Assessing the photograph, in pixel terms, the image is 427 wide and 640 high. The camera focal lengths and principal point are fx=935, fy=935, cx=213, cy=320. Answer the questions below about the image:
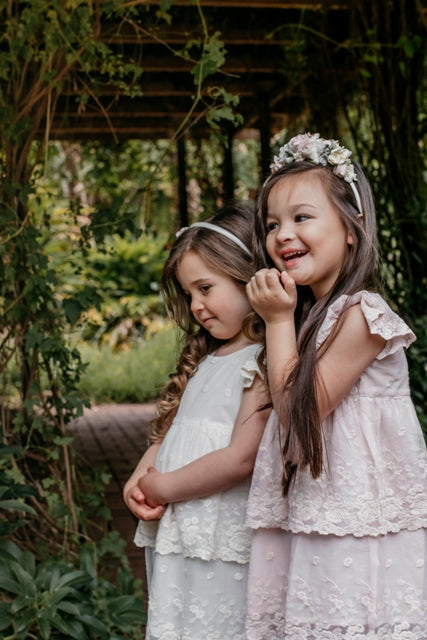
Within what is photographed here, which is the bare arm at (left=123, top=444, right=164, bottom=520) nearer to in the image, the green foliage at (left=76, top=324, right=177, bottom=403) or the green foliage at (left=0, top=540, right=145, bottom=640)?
the green foliage at (left=0, top=540, right=145, bottom=640)

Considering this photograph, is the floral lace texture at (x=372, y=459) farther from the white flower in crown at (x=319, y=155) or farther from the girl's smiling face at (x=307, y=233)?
the white flower in crown at (x=319, y=155)

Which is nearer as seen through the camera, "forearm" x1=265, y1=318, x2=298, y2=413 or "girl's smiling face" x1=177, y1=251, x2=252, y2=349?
"forearm" x1=265, y1=318, x2=298, y2=413

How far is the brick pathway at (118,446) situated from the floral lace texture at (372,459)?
7.05 feet

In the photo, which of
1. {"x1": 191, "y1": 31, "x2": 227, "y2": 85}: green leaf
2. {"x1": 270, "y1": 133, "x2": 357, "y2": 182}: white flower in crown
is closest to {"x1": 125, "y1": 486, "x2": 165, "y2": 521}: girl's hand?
{"x1": 270, "y1": 133, "x2": 357, "y2": 182}: white flower in crown

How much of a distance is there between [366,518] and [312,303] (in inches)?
18.2

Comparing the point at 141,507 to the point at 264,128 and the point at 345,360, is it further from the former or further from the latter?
the point at 264,128

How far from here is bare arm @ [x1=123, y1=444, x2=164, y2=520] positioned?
2.03 metres

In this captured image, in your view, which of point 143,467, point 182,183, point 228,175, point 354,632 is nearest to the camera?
point 354,632

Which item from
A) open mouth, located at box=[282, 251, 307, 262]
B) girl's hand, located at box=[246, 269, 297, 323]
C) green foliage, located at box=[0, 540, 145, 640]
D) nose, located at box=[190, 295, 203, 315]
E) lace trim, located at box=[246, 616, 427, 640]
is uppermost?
open mouth, located at box=[282, 251, 307, 262]

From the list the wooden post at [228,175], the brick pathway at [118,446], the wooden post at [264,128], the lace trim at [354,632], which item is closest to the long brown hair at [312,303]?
the lace trim at [354,632]

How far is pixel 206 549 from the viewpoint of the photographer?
6.43 ft

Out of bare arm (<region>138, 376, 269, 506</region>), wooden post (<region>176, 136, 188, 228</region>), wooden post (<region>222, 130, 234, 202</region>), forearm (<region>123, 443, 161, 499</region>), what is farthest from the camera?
wooden post (<region>176, 136, 188, 228</region>)

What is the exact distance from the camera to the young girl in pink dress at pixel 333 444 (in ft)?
5.64

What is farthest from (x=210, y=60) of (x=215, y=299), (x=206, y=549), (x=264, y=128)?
(x=264, y=128)
